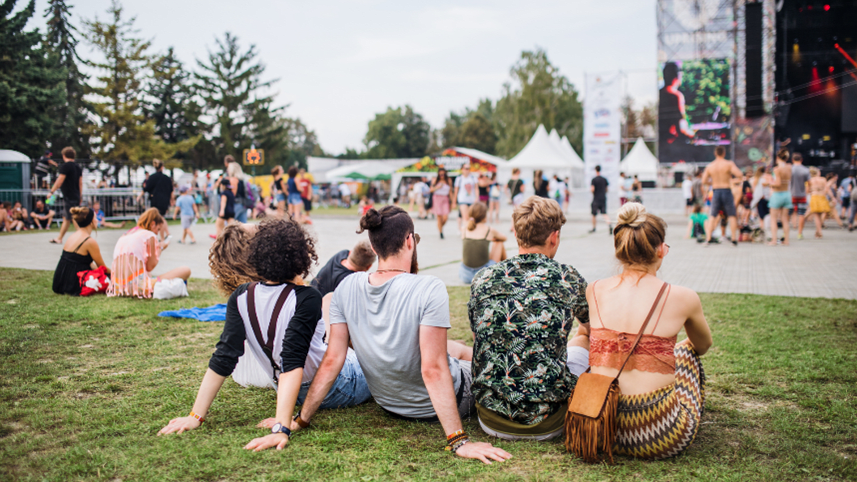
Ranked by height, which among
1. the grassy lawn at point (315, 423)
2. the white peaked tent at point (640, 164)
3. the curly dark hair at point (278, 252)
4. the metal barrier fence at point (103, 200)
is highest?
the white peaked tent at point (640, 164)

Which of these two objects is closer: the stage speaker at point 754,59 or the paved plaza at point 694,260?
the paved plaza at point 694,260

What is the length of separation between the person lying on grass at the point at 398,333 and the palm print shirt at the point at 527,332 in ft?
0.63

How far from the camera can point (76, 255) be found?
6262 mm

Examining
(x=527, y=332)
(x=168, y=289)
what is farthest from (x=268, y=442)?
(x=168, y=289)

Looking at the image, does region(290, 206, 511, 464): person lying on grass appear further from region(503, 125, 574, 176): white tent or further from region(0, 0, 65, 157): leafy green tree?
region(503, 125, 574, 176): white tent

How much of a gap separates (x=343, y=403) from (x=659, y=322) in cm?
175

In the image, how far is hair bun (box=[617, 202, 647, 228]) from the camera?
249cm

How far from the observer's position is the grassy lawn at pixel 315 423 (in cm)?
241

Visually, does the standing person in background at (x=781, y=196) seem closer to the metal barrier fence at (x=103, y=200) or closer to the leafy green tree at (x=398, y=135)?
the metal barrier fence at (x=103, y=200)

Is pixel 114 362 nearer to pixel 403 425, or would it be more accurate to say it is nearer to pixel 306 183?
pixel 403 425

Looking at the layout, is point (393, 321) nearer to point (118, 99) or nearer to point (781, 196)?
point (781, 196)

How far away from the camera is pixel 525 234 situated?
2.67 metres

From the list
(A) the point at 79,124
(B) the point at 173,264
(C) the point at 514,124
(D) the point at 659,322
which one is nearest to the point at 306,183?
(B) the point at 173,264

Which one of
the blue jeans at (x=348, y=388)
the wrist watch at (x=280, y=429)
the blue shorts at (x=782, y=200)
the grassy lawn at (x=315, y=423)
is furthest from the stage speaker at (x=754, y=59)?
the wrist watch at (x=280, y=429)
